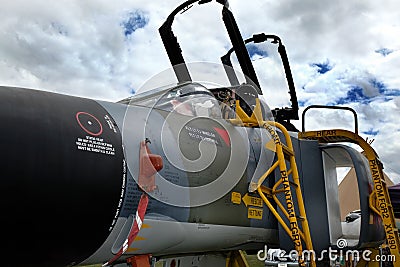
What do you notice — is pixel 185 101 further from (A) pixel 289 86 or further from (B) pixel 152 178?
(A) pixel 289 86

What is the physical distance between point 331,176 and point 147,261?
3.03 m

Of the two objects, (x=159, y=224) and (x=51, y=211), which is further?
(x=159, y=224)

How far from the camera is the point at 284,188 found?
14.4ft

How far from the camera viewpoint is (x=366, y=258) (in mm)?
5910

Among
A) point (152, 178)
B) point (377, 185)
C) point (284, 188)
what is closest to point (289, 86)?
point (377, 185)

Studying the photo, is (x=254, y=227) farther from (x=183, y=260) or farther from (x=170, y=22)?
(x=170, y=22)

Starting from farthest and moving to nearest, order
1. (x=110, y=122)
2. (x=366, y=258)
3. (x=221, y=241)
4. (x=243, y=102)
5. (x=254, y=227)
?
(x=366, y=258) → (x=243, y=102) → (x=254, y=227) → (x=221, y=241) → (x=110, y=122)

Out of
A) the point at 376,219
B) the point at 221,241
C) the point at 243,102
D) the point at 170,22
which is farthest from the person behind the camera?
the point at 170,22

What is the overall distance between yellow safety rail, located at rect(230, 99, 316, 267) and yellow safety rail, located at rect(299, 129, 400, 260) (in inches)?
31.9

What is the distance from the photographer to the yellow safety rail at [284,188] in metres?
4.36

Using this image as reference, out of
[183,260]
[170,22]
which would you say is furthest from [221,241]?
[170,22]

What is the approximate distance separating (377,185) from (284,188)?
1388 mm

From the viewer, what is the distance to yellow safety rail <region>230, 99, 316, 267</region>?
14.3 ft

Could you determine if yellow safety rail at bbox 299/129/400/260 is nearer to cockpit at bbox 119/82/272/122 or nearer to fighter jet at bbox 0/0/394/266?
fighter jet at bbox 0/0/394/266
